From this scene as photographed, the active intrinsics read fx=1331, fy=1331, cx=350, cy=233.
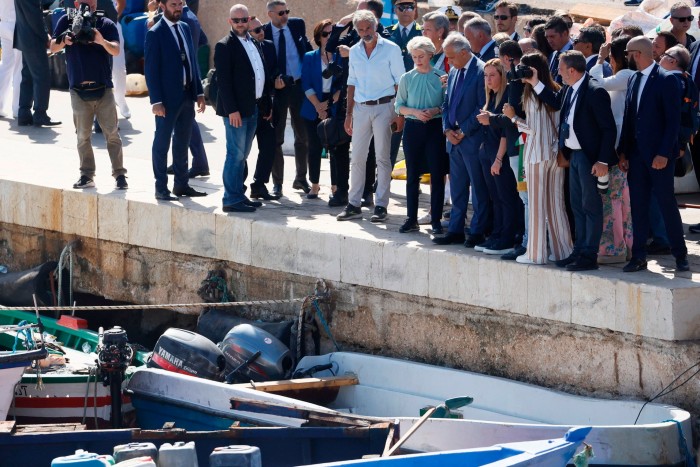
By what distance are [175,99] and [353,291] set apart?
2.39 m

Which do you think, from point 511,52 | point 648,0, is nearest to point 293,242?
point 511,52

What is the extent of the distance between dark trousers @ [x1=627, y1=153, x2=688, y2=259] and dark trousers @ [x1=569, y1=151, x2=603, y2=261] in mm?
248

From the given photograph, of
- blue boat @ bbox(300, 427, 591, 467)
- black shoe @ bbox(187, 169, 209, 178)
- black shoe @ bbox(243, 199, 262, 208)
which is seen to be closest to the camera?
blue boat @ bbox(300, 427, 591, 467)

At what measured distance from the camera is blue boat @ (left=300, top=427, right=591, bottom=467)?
7.43 meters

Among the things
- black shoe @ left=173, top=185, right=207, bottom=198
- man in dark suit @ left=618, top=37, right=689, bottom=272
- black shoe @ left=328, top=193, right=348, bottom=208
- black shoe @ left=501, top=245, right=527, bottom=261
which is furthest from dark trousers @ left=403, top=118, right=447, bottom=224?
black shoe @ left=173, top=185, right=207, bottom=198

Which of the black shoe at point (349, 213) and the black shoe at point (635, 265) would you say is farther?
the black shoe at point (349, 213)

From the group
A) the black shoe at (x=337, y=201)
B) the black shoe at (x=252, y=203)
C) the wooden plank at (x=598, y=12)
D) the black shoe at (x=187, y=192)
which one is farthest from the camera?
the wooden plank at (x=598, y=12)

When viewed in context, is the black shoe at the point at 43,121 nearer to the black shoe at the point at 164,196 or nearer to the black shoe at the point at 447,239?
the black shoe at the point at 164,196

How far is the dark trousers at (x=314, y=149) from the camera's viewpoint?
11.7m

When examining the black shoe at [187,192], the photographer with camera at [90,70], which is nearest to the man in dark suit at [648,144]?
the black shoe at [187,192]

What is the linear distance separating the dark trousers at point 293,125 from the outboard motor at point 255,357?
213cm

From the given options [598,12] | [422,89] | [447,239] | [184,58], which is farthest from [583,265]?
[598,12]

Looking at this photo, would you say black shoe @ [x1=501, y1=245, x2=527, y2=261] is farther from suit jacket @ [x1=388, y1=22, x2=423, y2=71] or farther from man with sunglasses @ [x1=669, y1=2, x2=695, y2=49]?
suit jacket @ [x1=388, y1=22, x2=423, y2=71]

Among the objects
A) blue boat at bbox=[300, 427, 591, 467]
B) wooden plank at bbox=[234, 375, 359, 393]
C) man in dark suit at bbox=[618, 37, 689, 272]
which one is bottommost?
wooden plank at bbox=[234, 375, 359, 393]
